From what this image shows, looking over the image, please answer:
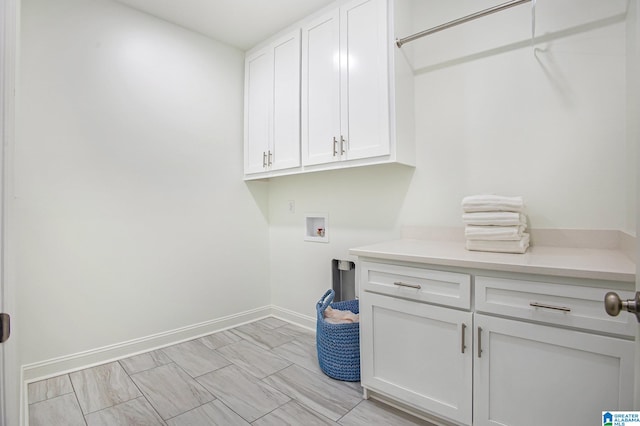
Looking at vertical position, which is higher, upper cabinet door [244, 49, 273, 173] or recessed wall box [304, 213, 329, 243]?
upper cabinet door [244, 49, 273, 173]

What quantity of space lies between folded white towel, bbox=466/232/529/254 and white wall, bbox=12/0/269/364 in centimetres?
208

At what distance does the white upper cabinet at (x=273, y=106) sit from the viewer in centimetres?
252

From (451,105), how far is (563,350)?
4.81 ft

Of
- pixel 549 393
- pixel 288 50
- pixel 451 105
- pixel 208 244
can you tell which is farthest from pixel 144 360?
pixel 451 105

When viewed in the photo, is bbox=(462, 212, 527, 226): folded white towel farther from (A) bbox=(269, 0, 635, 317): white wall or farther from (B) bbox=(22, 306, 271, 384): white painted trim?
(B) bbox=(22, 306, 271, 384): white painted trim

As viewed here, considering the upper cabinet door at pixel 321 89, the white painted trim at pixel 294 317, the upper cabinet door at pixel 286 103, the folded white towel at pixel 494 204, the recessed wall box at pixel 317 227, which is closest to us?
the folded white towel at pixel 494 204

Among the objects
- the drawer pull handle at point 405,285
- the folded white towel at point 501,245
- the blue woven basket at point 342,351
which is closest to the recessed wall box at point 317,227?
the blue woven basket at point 342,351

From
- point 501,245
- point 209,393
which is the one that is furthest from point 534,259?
point 209,393

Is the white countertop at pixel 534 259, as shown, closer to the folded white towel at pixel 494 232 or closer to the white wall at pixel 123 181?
the folded white towel at pixel 494 232

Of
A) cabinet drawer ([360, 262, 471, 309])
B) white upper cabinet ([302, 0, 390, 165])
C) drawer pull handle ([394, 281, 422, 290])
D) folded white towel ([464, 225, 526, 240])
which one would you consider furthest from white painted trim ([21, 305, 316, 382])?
folded white towel ([464, 225, 526, 240])

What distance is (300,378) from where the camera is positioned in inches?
79.7

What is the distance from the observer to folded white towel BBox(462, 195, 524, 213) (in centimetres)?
154

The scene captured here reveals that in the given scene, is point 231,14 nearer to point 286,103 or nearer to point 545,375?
point 286,103

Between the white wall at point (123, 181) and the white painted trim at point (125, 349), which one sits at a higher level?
the white wall at point (123, 181)
